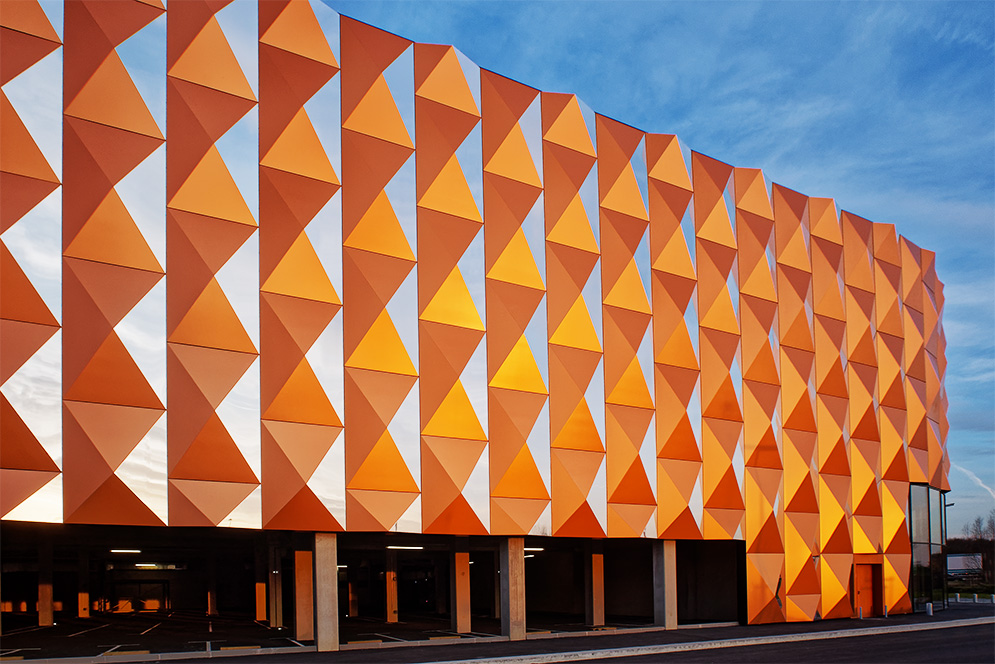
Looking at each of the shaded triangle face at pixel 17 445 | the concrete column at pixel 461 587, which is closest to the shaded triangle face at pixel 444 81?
the concrete column at pixel 461 587

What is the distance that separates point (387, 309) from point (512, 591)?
988cm

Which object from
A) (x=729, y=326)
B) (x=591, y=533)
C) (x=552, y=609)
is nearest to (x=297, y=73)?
(x=591, y=533)

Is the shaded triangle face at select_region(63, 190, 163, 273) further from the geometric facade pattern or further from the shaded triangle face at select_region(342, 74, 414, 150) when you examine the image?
the shaded triangle face at select_region(342, 74, 414, 150)

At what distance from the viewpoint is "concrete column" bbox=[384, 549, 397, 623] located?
37.9 meters

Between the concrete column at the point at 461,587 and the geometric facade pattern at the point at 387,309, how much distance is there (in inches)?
118

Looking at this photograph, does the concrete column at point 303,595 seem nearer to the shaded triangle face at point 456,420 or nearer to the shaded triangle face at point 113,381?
the shaded triangle face at point 456,420

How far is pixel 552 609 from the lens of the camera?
49.2m

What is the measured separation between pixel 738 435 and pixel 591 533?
871 cm

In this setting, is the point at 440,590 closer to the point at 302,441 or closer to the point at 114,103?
the point at 302,441

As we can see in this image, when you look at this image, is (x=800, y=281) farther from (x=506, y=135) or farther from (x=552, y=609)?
(x=552, y=609)

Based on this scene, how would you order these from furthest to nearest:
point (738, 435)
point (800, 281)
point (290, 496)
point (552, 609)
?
point (552, 609)
point (800, 281)
point (738, 435)
point (290, 496)

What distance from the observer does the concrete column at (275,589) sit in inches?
1387

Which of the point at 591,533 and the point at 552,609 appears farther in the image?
the point at 552,609

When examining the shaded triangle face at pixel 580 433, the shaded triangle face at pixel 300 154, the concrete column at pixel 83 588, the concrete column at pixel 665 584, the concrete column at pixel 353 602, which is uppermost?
the shaded triangle face at pixel 300 154
